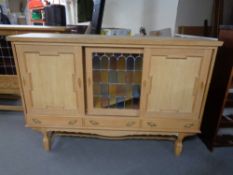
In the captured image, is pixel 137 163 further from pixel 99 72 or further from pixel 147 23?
pixel 147 23

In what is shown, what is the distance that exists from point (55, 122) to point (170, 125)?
83cm

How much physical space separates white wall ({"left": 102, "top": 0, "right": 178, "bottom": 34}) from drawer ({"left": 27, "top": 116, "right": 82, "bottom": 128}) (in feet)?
5.79

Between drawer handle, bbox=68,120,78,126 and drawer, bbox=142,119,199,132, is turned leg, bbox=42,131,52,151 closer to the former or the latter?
drawer handle, bbox=68,120,78,126

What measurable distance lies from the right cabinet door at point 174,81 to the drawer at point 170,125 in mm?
38

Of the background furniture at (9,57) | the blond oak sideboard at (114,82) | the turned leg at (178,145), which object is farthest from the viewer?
the background furniture at (9,57)

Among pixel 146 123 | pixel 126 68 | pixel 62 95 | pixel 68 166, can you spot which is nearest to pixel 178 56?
pixel 126 68

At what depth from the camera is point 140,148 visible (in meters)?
1.54

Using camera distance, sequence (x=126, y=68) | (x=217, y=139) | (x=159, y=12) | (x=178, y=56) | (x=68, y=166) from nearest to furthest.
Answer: (x=178, y=56) < (x=126, y=68) < (x=68, y=166) < (x=217, y=139) < (x=159, y=12)

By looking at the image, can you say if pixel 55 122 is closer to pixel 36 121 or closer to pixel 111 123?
pixel 36 121

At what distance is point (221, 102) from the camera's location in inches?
53.1

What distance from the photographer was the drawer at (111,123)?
1.30 metres

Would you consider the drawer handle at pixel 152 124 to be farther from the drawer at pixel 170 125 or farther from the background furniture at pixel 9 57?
the background furniture at pixel 9 57

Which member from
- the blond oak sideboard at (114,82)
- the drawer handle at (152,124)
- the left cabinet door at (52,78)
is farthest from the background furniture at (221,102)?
the left cabinet door at (52,78)

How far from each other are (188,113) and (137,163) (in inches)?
21.0
